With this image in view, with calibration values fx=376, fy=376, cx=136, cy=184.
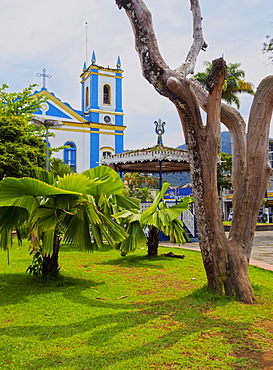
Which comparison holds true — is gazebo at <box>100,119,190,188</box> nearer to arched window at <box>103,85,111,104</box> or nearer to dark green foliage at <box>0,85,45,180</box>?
A: dark green foliage at <box>0,85,45,180</box>

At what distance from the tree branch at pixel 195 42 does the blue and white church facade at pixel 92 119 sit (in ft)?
90.0

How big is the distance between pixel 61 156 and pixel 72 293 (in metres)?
28.7

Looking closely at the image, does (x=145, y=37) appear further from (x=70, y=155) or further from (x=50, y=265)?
(x=70, y=155)

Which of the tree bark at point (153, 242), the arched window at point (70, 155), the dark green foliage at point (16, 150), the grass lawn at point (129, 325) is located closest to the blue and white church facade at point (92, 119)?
the arched window at point (70, 155)

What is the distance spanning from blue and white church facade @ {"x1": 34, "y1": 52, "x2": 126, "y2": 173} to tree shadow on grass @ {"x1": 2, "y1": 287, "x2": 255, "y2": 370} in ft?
94.4

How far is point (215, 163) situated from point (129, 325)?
2251 millimetres

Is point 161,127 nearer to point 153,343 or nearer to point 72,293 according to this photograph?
point 72,293

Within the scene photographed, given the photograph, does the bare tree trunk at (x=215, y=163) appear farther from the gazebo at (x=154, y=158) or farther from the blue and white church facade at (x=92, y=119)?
the blue and white church facade at (x=92, y=119)

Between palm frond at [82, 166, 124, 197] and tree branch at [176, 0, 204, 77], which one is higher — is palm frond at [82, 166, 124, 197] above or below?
below

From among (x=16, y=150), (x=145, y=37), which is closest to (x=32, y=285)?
(x=145, y=37)

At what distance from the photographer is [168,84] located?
4641mm

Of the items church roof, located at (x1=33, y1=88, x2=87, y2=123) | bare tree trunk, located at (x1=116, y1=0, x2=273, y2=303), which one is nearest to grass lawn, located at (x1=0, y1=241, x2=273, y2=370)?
bare tree trunk, located at (x1=116, y1=0, x2=273, y2=303)

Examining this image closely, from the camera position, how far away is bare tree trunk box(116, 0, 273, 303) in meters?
4.68

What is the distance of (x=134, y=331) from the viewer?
3.50 meters
